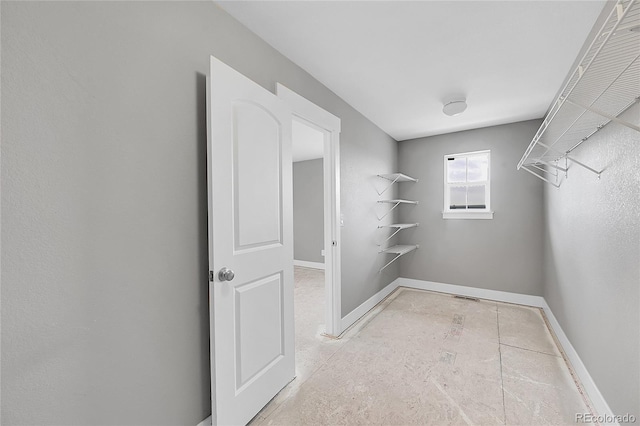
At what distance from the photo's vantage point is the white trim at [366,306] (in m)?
2.81

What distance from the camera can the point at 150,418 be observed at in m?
1.21

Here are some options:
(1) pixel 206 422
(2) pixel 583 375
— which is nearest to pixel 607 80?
(2) pixel 583 375

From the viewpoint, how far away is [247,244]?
1.55m

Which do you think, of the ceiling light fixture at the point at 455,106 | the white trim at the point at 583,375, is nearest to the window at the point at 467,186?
the ceiling light fixture at the point at 455,106

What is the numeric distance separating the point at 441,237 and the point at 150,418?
12.6ft

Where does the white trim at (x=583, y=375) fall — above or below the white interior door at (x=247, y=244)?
below

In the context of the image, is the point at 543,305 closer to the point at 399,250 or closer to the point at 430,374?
the point at 399,250

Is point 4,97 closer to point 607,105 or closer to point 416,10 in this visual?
point 416,10

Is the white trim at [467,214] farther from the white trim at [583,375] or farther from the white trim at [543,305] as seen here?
the white trim at [583,375]

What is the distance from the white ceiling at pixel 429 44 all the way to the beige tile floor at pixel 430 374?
2.35m

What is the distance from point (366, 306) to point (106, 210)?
110 inches

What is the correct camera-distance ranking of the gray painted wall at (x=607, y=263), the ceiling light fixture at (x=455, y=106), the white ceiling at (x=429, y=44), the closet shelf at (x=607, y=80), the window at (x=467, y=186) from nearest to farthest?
1. the closet shelf at (x=607, y=80)
2. the gray painted wall at (x=607, y=263)
3. the white ceiling at (x=429, y=44)
4. the ceiling light fixture at (x=455, y=106)
5. the window at (x=467, y=186)

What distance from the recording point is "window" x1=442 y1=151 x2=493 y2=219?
3.75 meters

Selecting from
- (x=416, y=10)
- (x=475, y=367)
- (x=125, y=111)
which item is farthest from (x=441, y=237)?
(x=125, y=111)
